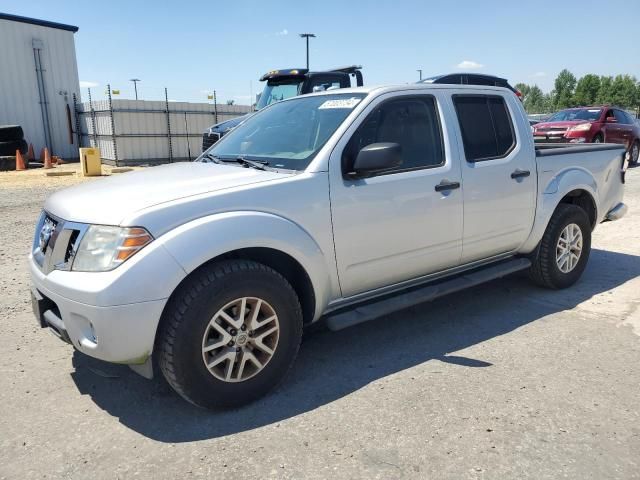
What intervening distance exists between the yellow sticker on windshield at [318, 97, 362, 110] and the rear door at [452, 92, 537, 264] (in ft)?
2.97

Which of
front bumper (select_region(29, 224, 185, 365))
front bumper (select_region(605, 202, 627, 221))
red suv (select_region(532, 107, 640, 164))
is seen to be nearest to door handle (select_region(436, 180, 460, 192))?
front bumper (select_region(29, 224, 185, 365))

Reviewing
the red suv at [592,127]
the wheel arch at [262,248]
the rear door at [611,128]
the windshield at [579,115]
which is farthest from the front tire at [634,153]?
the wheel arch at [262,248]

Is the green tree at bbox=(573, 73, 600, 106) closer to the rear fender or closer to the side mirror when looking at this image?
the rear fender

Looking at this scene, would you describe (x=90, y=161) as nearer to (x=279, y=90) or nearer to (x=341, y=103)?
(x=279, y=90)

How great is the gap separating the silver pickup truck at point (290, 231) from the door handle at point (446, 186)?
19mm

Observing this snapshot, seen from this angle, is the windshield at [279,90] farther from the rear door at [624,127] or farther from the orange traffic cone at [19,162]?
the rear door at [624,127]

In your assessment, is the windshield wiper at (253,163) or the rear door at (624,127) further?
the rear door at (624,127)

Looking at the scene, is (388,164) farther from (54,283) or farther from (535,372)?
(54,283)

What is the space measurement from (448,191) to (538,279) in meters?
1.68

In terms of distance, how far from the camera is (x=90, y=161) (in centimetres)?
1524

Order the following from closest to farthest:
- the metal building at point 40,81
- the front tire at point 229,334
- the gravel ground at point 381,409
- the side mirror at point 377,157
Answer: the gravel ground at point 381,409 → the front tire at point 229,334 → the side mirror at point 377,157 → the metal building at point 40,81

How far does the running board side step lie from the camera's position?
334cm

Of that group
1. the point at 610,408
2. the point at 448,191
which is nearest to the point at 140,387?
the point at 448,191

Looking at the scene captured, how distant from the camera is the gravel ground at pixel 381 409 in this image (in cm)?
247
